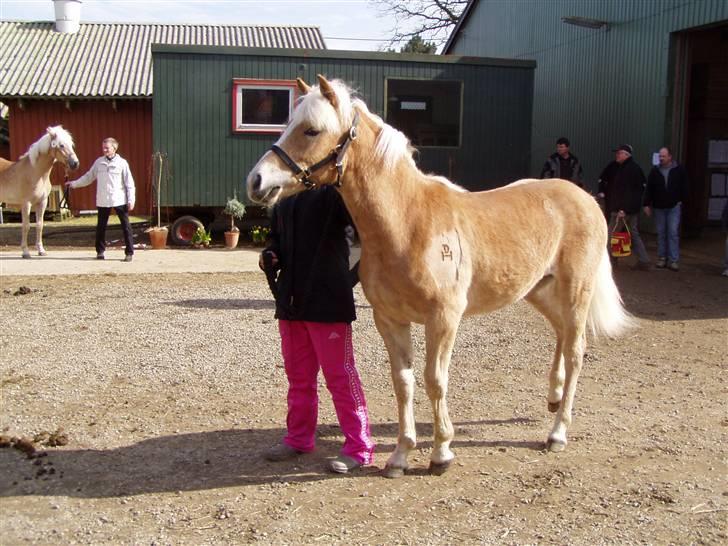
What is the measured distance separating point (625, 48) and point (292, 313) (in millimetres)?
12678

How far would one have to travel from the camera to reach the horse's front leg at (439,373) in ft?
12.0

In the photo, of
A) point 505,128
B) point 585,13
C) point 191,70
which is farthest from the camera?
point 585,13

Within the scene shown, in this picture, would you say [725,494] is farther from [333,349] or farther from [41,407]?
[41,407]

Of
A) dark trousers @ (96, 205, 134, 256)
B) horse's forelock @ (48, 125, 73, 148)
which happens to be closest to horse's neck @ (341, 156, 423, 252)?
dark trousers @ (96, 205, 134, 256)

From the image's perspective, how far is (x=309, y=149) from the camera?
11.0ft

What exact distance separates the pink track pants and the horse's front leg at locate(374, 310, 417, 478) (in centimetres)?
18

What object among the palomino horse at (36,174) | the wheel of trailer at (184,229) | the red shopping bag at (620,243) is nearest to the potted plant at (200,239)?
the wheel of trailer at (184,229)

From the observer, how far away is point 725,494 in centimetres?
364

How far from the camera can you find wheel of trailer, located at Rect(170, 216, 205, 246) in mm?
13312

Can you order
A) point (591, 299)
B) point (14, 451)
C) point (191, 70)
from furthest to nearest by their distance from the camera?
point (191, 70) → point (591, 299) → point (14, 451)

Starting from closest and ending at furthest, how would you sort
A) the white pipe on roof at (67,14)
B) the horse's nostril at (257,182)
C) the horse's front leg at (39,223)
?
the horse's nostril at (257,182)
the horse's front leg at (39,223)
the white pipe on roof at (67,14)

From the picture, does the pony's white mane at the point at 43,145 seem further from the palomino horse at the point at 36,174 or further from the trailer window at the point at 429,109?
the trailer window at the point at 429,109

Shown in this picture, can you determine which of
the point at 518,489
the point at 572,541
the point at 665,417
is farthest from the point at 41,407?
the point at 665,417

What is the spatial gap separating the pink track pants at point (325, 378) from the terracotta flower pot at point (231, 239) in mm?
9137
